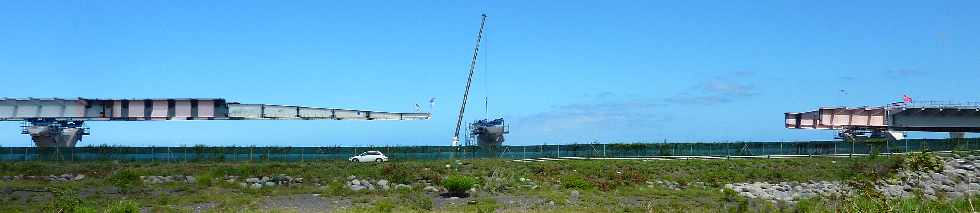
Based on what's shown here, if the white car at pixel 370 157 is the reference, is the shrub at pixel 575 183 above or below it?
below

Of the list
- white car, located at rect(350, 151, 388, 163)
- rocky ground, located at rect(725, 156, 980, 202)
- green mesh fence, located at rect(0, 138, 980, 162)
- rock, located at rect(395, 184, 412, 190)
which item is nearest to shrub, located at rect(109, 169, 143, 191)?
green mesh fence, located at rect(0, 138, 980, 162)

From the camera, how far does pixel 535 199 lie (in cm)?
3491

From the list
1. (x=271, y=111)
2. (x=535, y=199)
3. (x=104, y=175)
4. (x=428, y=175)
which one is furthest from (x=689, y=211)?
(x=271, y=111)

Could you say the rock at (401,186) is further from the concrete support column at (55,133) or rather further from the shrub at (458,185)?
the concrete support column at (55,133)

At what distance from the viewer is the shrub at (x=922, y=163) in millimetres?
53812

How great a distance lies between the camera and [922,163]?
54.5 meters

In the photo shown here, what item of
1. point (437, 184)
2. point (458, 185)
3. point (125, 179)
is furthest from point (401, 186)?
point (125, 179)

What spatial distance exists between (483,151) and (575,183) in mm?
15902

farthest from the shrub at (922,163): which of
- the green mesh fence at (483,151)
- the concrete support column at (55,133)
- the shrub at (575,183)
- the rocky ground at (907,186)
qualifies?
the concrete support column at (55,133)

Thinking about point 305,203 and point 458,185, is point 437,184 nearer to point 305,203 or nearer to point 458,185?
point 458,185

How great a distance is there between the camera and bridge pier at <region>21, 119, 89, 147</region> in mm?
60406

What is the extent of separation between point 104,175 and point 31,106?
1767 centimetres

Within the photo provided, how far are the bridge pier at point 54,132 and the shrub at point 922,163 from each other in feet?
196

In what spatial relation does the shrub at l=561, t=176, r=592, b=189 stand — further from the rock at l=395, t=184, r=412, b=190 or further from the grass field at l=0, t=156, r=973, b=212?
the rock at l=395, t=184, r=412, b=190
